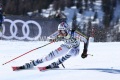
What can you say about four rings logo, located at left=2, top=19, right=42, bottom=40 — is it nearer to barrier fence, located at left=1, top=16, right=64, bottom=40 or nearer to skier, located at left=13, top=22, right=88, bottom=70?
barrier fence, located at left=1, top=16, right=64, bottom=40

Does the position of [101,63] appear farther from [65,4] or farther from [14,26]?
[65,4]

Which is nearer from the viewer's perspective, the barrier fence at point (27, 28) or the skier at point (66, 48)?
the skier at point (66, 48)

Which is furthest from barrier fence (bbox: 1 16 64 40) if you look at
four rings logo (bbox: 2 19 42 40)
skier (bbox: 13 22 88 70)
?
skier (bbox: 13 22 88 70)

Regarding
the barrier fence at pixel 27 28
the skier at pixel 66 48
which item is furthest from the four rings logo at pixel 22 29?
the skier at pixel 66 48

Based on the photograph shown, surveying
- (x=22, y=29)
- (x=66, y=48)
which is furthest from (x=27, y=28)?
(x=66, y=48)

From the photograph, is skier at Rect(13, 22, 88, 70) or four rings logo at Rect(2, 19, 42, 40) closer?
skier at Rect(13, 22, 88, 70)

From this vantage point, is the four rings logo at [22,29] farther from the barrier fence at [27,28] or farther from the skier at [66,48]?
the skier at [66,48]

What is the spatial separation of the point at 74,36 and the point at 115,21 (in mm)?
84287

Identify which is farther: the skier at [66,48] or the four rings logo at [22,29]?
the four rings logo at [22,29]

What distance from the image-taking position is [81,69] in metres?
9.88

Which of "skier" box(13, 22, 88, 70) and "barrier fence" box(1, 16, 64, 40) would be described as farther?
"barrier fence" box(1, 16, 64, 40)

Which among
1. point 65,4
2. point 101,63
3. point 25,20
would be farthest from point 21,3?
point 101,63

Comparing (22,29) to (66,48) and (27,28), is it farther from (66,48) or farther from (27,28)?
(66,48)

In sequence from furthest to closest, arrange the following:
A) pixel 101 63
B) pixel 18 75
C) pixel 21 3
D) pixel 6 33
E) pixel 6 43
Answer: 1. pixel 21 3
2. pixel 6 33
3. pixel 6 43
4. pixel 101 63
5. pixel 18 75
